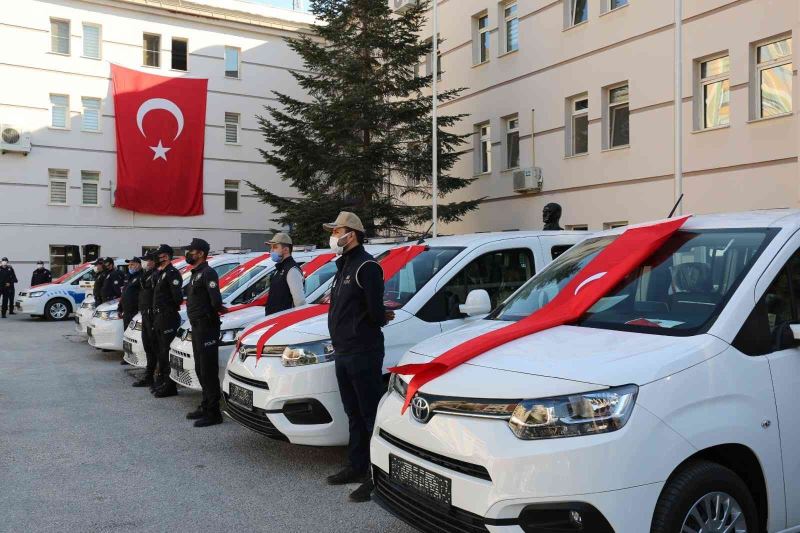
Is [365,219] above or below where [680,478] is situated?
above

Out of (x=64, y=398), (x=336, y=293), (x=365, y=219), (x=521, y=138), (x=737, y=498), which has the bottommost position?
(x=64, y=398)

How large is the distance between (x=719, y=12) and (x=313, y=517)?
506 inches

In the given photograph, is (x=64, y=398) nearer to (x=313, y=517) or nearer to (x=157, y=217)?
(x=313, y=517)

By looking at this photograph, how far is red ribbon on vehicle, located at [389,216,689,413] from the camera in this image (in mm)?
3676

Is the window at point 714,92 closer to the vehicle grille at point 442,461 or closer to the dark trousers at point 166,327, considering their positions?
the dark trousers at point 166,327

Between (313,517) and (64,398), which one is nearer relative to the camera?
(313,517)

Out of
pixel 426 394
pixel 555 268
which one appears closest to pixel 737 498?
pixel 426 394

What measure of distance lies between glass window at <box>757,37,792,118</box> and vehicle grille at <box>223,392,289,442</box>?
11.0 meters

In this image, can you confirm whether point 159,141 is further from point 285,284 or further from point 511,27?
point 285,284

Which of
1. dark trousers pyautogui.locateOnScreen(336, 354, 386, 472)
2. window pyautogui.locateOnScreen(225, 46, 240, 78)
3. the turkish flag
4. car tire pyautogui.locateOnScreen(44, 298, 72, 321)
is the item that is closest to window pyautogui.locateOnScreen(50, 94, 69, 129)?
the turkish flag

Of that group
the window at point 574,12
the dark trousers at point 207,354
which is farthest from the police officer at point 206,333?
the window at point 574,12

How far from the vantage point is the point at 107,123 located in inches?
1180

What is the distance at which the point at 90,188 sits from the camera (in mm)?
30047

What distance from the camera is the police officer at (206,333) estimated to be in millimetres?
7395
